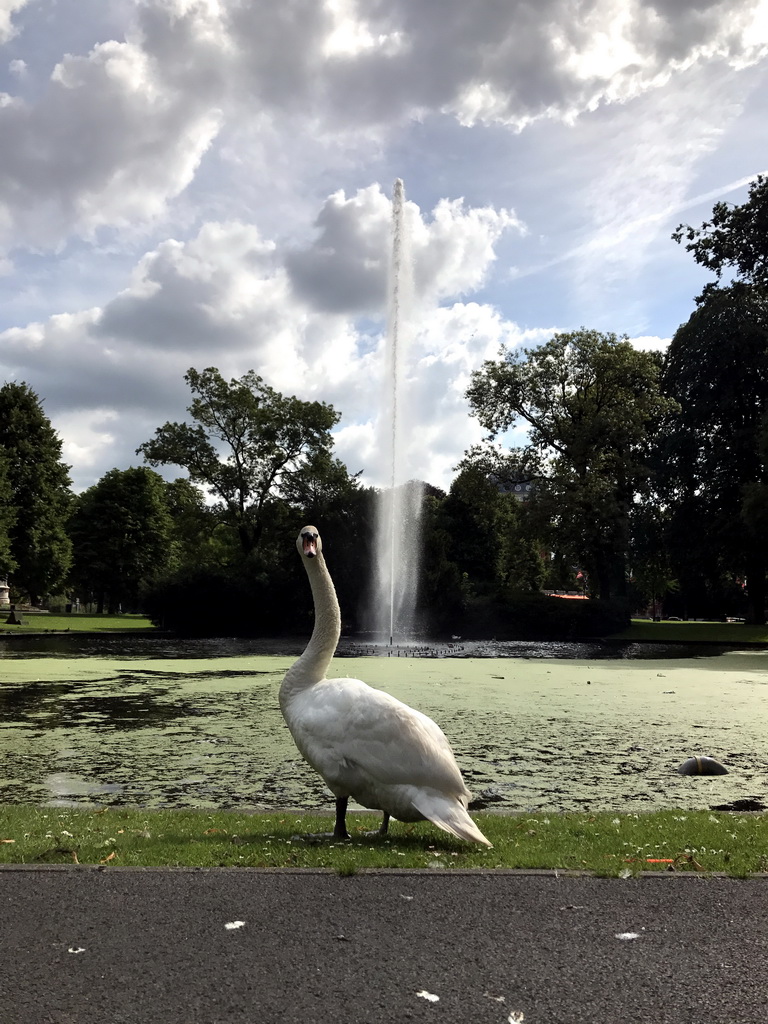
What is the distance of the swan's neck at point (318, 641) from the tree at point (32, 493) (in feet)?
159

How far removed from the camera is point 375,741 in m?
5.54

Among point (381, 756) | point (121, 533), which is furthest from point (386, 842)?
point (121, 533)

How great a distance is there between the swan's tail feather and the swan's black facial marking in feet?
7.48

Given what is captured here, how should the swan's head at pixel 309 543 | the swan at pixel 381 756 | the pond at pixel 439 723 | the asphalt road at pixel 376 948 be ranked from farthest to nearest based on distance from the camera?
the pond at pixel 439 723 → the swan's head at pixel 309 543 → the swan at pixel 381 756 → the asphalt road at pixel 376 948

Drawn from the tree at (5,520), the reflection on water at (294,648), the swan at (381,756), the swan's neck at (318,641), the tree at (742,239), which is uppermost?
the tree at (742,239)

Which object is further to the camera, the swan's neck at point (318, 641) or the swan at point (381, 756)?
the swan's neck at point (318, 641)

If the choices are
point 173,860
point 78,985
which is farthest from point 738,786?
point 78,985

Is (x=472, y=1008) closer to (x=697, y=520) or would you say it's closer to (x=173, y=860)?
(x=173, y=860)

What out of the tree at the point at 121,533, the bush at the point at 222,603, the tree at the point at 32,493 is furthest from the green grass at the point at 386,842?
the tree at the point at 121,533

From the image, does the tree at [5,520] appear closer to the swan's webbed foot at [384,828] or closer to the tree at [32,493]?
the tree at [32,493]

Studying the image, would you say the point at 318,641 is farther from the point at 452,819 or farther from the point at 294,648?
the point at 294,648

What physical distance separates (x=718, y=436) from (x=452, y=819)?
46245 millimetres

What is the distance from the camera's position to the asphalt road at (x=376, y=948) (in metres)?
3.31

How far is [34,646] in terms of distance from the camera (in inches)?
1245
